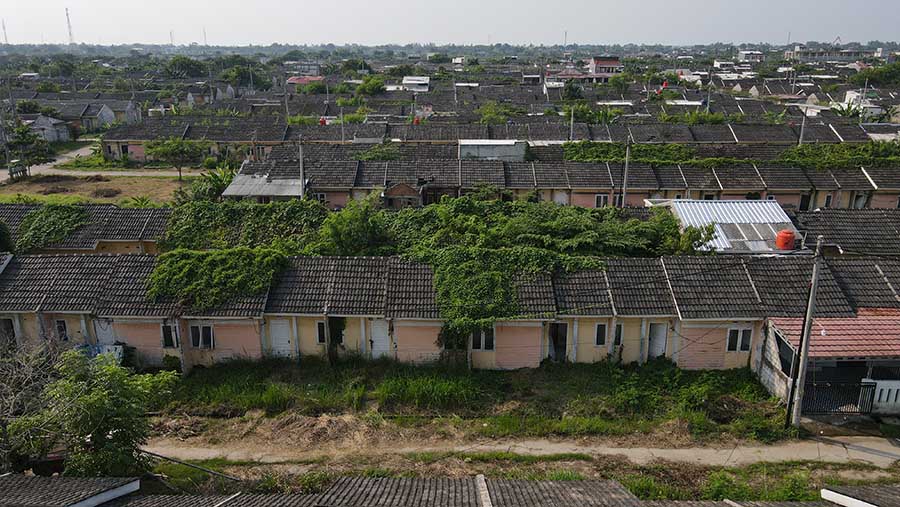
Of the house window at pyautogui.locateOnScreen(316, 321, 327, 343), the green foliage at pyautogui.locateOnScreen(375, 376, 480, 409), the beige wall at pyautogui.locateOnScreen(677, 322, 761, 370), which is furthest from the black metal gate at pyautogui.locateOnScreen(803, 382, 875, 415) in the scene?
the house window at pyautogui.locateOnScreen(316, 321, 327, 343)

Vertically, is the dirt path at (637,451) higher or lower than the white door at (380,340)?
lower

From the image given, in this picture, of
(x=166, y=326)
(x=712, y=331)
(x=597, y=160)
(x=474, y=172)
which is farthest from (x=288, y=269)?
(x=597, y=160)

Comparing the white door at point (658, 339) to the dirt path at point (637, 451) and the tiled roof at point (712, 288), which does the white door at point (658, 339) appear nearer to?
the tiled roof at point (712, 288)

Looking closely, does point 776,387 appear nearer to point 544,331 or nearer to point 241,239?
point 544,331

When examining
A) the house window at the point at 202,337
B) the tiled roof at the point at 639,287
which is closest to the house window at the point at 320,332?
the house window at the point at 202,337

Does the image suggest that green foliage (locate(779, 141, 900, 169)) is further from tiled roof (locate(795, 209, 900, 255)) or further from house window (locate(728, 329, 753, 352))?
house window (locate(728, 329, 753, 352))

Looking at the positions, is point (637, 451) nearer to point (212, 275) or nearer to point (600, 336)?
point (600, 336)

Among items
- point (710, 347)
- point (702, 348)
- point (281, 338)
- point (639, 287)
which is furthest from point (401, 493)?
point (710, 347)
